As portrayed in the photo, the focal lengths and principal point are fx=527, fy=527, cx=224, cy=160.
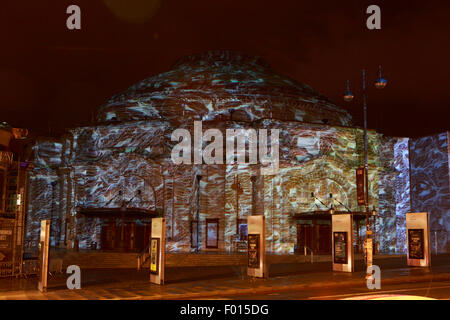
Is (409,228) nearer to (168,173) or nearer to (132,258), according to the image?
(132,258)

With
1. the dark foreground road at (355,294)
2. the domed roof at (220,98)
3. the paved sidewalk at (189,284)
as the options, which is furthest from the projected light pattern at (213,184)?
the dark foreground road at (355,294)

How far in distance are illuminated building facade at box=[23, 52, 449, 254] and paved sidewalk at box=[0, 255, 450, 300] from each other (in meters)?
17.0

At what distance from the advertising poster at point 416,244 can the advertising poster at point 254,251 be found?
1093 cm

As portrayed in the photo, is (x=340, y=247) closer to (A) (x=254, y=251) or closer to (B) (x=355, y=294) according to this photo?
(A) (x=254, y=251)

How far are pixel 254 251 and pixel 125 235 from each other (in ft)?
79.6

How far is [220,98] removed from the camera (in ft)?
165

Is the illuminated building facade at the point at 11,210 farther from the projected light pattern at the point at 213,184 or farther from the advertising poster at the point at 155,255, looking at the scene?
the projected light pattern at the point at 213,184

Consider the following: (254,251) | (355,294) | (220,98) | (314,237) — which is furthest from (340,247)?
(220,98)

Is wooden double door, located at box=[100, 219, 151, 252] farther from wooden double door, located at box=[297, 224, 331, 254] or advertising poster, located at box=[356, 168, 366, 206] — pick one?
advertising poster, located at box=[356, 168, 366, 206]

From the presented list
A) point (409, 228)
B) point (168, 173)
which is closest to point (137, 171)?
point (168, 173)

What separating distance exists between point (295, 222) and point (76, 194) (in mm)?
19324

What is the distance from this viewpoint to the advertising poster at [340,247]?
25.5 meters
